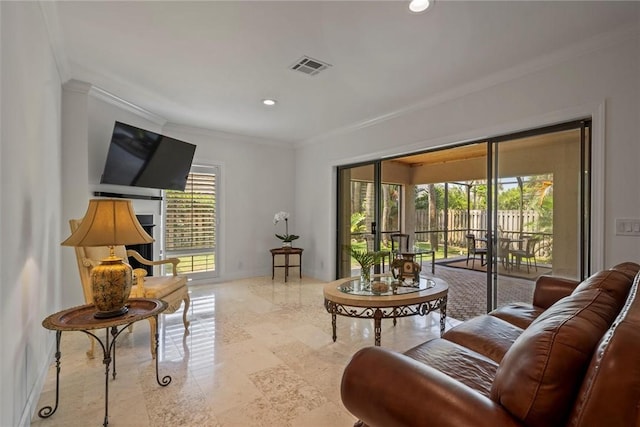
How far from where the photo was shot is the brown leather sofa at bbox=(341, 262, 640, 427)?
2.54 feet

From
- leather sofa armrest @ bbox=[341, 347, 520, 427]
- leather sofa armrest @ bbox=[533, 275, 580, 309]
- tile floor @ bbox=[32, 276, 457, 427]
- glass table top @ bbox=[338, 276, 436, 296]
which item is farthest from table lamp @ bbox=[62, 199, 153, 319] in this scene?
leather sofa armrest @ bbox=[533, 275, 580, 309]

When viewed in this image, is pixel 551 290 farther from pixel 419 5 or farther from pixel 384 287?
pixel 419 5

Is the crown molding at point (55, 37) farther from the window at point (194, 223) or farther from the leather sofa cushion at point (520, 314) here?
the leather sofa cushion at point (520, 314)

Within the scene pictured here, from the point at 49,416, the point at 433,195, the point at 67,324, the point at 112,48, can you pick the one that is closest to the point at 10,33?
the point at 112,48

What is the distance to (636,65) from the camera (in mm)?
2320

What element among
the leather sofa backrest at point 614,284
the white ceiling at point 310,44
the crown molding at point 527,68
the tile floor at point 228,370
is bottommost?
the tile floor at point 228,370

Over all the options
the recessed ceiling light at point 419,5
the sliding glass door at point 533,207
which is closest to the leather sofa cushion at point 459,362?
the sliding glass door at point 533,207

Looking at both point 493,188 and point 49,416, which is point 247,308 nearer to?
point 49,416

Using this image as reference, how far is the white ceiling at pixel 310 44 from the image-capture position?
2146mm

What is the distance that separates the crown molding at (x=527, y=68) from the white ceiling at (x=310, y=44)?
43 mm

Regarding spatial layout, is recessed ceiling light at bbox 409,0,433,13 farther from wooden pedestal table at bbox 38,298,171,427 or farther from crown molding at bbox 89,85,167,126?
crown molding at bbox 89,85,167,126

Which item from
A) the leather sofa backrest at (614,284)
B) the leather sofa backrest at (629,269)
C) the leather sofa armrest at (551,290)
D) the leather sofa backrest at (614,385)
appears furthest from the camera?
the leather sofa armrest at (551,290)

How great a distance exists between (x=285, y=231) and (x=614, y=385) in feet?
18.1

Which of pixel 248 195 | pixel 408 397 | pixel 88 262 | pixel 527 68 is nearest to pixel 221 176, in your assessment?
pixel 248 195
